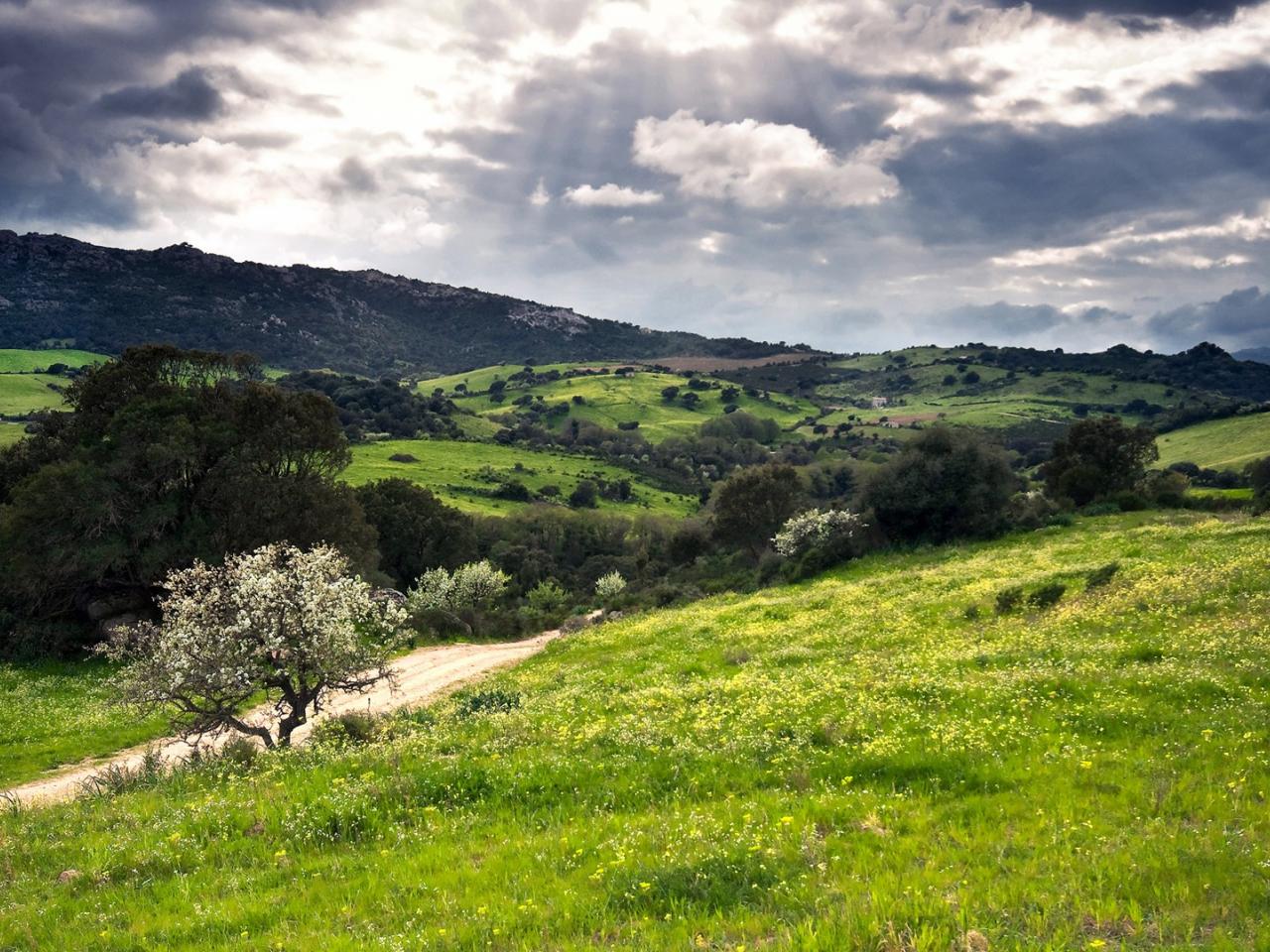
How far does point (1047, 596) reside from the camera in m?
25.8

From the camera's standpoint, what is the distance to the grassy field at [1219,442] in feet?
407

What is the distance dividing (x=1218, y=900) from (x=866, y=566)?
44.6 meters

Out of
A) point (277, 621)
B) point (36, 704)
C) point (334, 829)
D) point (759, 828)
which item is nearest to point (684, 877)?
point (759, 828)

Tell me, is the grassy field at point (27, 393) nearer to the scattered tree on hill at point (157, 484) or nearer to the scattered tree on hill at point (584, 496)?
the scattered tree on hill at point (584, 496)

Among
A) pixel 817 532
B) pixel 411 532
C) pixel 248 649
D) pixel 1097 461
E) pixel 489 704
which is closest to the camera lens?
pixel 248 649

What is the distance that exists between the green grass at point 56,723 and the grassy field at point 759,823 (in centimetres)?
1458

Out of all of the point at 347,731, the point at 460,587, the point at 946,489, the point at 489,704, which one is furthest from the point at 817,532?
the point at 347,731

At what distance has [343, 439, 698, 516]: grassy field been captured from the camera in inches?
4963

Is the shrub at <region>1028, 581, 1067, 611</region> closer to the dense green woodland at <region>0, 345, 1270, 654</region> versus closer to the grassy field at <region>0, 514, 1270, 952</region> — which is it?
the grassy field at <region>0, 514, 1270, 952</region>

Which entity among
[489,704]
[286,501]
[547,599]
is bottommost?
[547,599]

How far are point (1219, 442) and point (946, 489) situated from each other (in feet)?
399

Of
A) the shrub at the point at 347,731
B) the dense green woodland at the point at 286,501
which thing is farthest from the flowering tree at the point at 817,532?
the shrub at the point at 347,731

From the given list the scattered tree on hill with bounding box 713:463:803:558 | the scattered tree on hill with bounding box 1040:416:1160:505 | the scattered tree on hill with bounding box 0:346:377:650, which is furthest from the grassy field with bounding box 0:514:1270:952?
the scattered tree on hill with bounding box 713:463:803:558

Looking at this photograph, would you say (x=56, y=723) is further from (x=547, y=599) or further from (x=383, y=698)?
(x=547, y=599)
